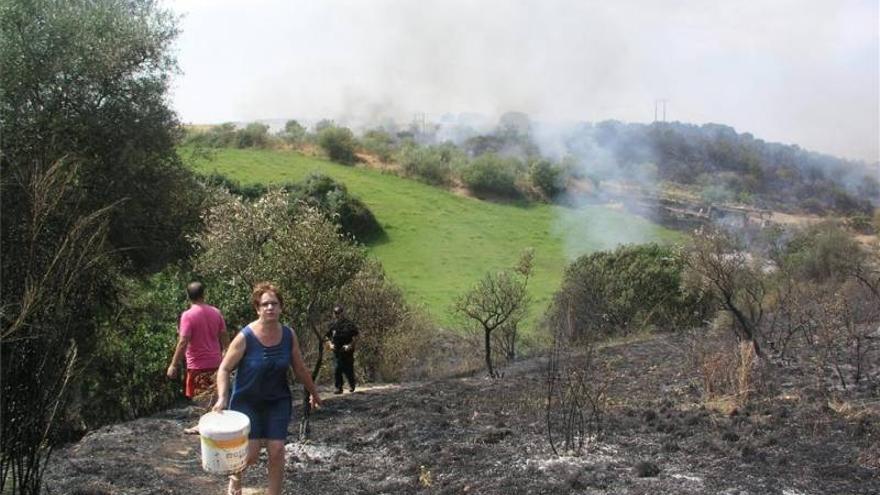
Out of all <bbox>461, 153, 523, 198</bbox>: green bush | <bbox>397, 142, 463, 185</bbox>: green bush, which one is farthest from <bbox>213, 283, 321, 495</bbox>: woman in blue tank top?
<bbox>397, 142, 463, 185</bbox>: green bush

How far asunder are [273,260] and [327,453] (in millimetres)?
→ 2882

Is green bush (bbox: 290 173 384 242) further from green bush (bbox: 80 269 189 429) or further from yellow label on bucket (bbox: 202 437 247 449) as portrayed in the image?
yellow label on bucket (bbox: 202 437 247 449)

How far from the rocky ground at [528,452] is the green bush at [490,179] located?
157 ft

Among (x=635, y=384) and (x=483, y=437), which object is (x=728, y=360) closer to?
(x=635, y=384)

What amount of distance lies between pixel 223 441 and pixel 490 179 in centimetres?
5390

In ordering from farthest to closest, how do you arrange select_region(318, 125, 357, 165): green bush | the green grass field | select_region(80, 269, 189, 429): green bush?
select_region(318, 125, 357, 165): green bush < the green grass field < select_region(80, 269, 189, 429): green bush

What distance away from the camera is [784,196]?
236 ft

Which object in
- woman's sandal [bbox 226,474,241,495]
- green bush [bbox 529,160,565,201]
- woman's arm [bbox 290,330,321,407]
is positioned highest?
green bush [bbox 529,160,565,201]

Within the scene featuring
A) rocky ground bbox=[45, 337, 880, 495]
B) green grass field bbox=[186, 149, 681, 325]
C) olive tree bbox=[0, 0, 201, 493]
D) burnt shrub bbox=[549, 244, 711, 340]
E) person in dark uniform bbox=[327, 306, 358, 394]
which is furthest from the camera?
green grass field bbox=[186, 149, 681, 325]

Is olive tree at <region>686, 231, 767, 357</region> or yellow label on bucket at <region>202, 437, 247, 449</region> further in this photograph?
olive tree at <region>686, 231, 767, 357</region>

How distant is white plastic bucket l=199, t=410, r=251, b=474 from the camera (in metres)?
5.45

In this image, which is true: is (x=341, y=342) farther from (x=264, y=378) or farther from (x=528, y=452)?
(x=264, y=378)

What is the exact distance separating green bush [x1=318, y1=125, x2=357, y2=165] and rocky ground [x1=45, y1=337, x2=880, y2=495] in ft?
167

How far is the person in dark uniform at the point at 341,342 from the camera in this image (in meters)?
13.4
